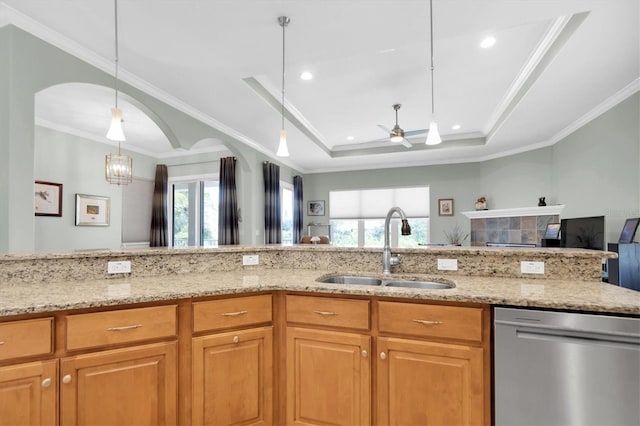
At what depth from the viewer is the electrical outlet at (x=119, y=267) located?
6.40 feet

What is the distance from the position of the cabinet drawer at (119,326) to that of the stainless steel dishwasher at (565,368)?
1.55m

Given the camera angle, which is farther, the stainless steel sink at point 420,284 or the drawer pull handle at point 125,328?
the stainless steel sink at point 420,284

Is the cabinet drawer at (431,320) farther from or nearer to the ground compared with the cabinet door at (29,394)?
farther from the ground

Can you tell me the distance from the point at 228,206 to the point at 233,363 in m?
4.07

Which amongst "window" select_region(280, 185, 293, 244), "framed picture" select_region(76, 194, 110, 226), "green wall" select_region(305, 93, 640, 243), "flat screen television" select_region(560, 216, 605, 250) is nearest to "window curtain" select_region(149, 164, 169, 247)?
"framed picture" select_region(76, 194, 110, 226)

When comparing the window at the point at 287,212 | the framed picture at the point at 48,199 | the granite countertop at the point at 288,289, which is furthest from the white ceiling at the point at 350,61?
the window at the point at 287,212

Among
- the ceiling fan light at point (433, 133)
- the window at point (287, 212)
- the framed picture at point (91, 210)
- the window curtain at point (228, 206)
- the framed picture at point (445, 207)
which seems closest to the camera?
the ceiling fan light at point (433, 133)

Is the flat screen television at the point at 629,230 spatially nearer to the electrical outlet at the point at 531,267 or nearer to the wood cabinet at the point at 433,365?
the electrical outlet at the point at 531,267

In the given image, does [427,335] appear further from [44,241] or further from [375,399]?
[44,241]

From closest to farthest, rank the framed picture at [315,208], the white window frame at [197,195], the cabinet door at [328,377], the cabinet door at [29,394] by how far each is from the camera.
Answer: the cabinet door at [29,394]
the cabinet door at [328,377]
the white window frame at [197,195]
the framed picture at [315,208]

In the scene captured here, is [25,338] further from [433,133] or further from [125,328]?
[433,133]

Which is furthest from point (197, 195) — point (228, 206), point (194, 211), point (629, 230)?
point (629, 230)

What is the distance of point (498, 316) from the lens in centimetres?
139

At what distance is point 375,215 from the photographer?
7.43 metres
